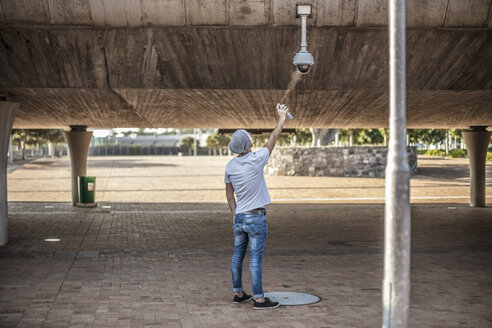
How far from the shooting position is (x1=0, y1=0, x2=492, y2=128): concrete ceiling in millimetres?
11227

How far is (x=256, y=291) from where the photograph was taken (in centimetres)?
751

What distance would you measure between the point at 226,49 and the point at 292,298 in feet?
18.2

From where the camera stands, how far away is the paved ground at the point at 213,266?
7.39 metres

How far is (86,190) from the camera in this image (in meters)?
23.7

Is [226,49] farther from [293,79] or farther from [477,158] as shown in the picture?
[477,158]

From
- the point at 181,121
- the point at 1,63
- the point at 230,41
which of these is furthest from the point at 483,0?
the point at 181,121

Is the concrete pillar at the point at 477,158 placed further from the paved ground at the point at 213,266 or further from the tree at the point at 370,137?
the tree at the point at 370,137

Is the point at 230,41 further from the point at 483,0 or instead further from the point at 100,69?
the point at 483,0

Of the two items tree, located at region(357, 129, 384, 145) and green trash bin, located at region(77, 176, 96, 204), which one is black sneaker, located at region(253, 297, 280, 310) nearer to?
green trash bin, located at region(77, 176, 96, 204)

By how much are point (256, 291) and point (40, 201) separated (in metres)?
21.1

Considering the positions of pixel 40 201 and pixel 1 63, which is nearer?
pixel 1 63

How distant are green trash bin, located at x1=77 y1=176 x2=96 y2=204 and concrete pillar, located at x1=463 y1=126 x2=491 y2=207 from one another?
13834 mm

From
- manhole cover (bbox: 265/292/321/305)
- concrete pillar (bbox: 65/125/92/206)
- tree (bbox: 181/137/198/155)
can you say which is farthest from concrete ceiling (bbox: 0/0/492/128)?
tree (bbox: 181/137/198/155)

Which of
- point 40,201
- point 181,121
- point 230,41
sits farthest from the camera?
point 40,201
